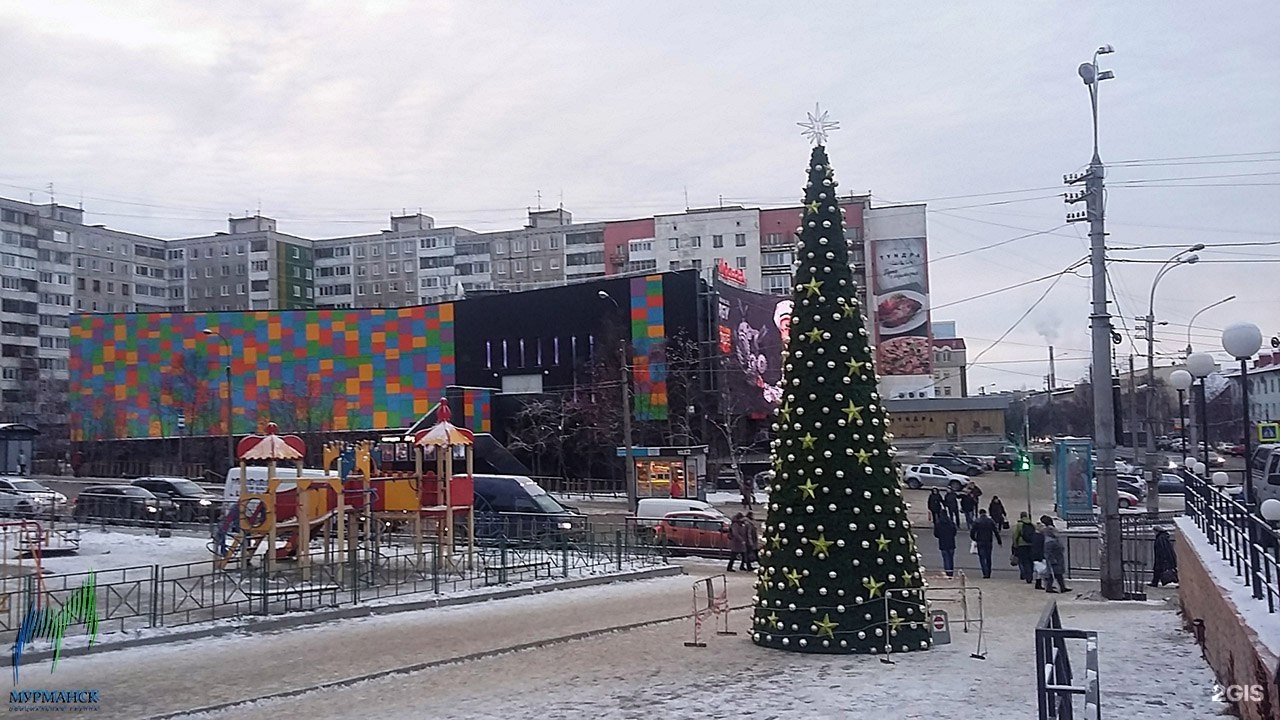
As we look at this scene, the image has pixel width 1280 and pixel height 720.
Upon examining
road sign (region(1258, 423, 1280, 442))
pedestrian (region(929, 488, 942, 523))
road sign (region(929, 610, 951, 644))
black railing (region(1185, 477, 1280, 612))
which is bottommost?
road sign (region(929, 610, 951, 644))

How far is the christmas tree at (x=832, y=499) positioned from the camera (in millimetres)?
13625

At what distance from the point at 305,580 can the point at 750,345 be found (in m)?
46.5

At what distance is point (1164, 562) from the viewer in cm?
Answer: 2109

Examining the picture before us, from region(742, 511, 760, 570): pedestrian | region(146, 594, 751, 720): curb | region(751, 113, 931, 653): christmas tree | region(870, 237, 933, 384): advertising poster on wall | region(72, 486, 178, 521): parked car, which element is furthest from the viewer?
region(870, 237, 933, 384): advertising poster on wall

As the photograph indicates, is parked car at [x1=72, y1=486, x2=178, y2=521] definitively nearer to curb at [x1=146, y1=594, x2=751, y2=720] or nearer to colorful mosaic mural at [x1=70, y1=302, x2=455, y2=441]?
curb at [x1=146, y1=594, x2=751, y2=720]

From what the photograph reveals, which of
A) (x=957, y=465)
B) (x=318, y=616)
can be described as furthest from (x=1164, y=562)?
(x=957, y=465)

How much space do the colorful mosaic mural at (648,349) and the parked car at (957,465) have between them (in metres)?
15.5

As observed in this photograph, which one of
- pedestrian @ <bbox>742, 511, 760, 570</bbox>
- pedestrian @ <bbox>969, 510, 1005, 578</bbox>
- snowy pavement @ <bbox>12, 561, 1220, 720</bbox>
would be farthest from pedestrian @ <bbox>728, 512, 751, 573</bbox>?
snowy pavement @ <bbox>12, 561, 1220, 720</bbox>

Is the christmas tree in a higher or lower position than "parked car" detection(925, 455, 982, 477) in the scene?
higher

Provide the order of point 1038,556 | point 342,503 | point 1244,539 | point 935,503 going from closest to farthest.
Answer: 1. point 1244,539
2. point 1038,556
3. point 342,503
4. point 935,503

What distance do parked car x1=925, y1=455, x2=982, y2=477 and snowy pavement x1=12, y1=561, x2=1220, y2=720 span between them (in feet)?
148

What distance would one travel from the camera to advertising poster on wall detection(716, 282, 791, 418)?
61.7m

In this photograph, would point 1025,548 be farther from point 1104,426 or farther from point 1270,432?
point 1270,432

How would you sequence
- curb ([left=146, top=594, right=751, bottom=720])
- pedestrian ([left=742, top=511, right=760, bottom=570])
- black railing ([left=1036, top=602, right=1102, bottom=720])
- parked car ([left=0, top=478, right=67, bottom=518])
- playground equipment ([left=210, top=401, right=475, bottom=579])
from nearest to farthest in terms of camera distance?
black railing ([left=1036, top=602, right=1102, bottom=720]) → curb ([left=146, top=594, right=751, bottom=720]) → playground equipment ([left=210, top=401, right=475, bottom=579]) → pedestrian ([left=742, top=511, right=760, bottom=570]) → parked car ([left=0, top=478, right=67, bottom=518])
